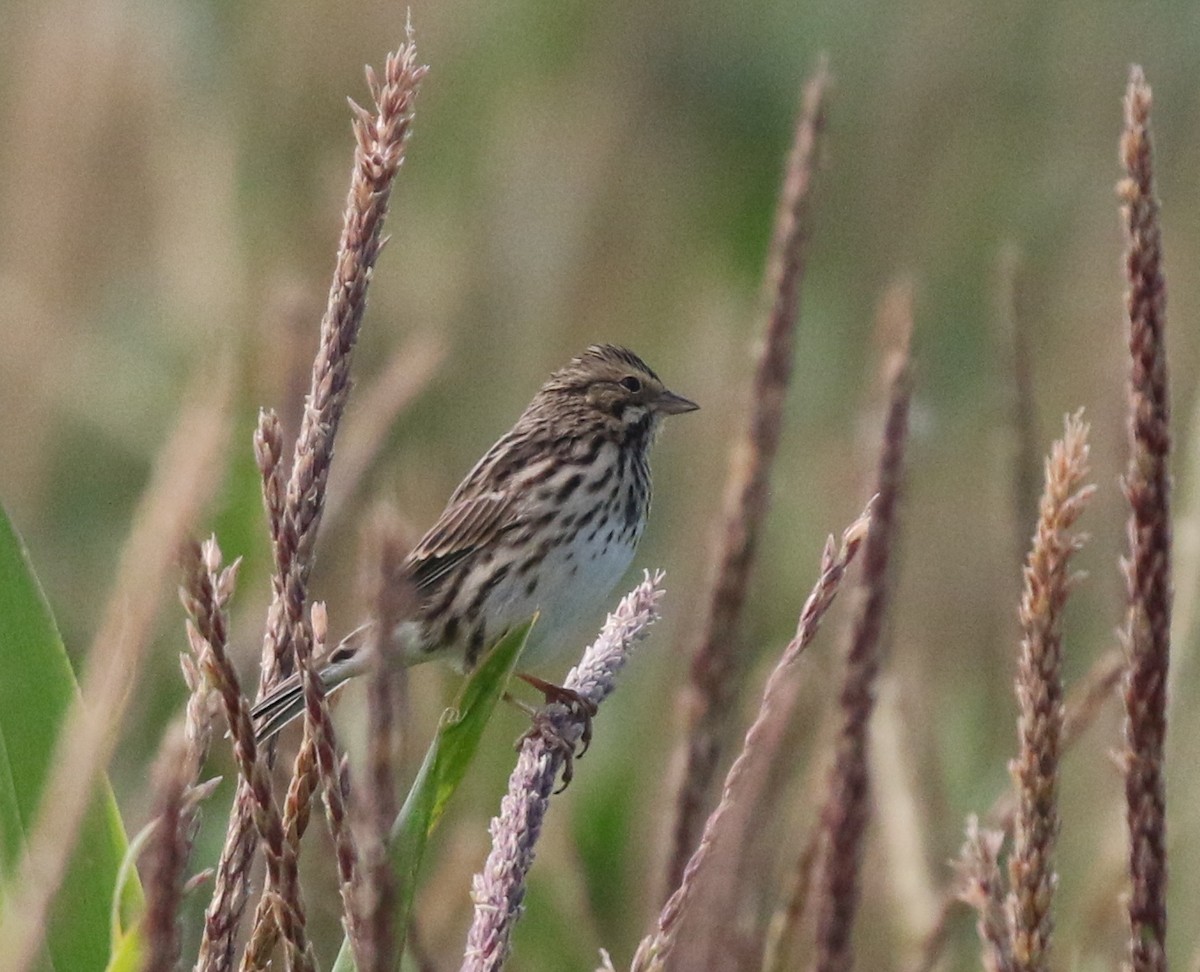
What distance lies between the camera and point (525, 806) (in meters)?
1.33

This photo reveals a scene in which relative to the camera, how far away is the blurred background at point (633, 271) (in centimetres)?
323

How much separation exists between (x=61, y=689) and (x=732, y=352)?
10.3 ft

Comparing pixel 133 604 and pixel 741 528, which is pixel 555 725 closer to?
pixel 741 528

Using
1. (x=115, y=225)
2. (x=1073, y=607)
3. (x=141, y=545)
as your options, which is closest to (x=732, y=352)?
(x=1073, y=607)

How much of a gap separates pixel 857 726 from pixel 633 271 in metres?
2.69

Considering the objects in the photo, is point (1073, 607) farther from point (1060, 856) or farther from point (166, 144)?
point (166, 144)

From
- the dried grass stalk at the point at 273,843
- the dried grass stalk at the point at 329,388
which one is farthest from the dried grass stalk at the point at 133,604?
the dried grass stalk at the point at 329,388

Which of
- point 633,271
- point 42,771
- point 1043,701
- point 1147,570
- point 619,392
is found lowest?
point 42,771

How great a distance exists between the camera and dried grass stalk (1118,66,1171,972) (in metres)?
1.27

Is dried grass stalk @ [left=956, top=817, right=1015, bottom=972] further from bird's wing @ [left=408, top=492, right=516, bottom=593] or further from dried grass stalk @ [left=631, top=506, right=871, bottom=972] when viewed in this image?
bird's wing @ [left=408, top=492, right=516, bottom=593]

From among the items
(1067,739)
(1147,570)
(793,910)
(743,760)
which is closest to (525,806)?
(743,760)

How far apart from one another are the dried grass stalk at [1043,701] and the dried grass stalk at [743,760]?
11cm

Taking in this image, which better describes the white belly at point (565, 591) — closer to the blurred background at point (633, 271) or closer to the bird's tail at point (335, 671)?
the blurred background at point (633, 271)

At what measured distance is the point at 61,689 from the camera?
1.27m
